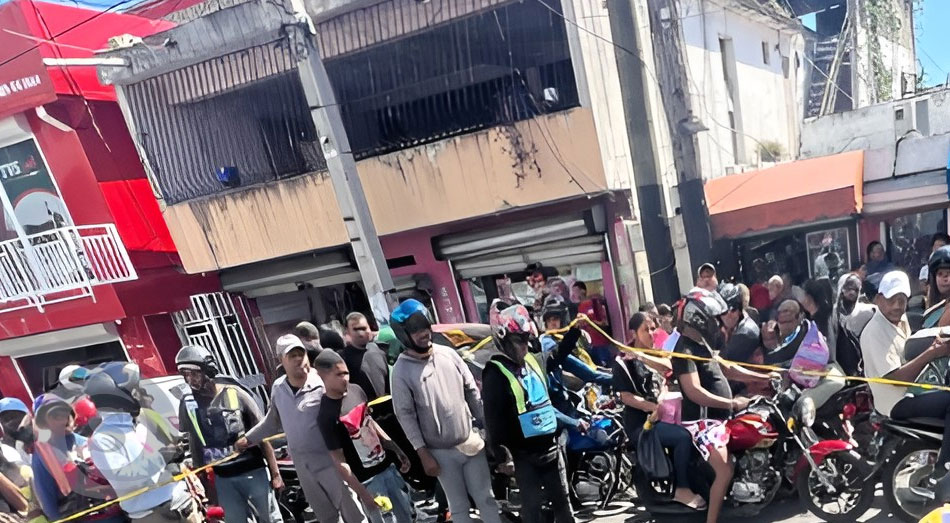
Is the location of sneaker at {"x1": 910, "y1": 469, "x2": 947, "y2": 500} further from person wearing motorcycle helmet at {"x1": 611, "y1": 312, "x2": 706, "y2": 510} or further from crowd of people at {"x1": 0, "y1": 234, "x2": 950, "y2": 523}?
person wearing motorcycle helmet at {"x1": 611, "y1": 312, "x2": 706, "y2": 510}

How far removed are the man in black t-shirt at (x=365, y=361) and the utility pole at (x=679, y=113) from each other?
4.69m

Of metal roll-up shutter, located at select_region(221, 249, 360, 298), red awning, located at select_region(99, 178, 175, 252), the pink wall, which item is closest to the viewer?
the pink wall

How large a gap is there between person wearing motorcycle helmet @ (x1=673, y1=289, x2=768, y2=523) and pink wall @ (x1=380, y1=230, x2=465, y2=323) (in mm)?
5505

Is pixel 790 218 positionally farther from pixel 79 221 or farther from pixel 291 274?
pixel 79 221

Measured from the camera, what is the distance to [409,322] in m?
3.61

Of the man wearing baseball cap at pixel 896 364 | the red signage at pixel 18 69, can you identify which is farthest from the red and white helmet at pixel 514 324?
the red signage at pixel 18 69

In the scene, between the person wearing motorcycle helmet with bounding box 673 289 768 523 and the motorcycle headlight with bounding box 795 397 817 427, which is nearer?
the person wearing motorcycle helmet with bounding box 673 289 768 523

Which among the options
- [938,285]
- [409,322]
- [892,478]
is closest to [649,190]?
[938,285]

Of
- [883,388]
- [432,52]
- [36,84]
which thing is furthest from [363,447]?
[36,84]

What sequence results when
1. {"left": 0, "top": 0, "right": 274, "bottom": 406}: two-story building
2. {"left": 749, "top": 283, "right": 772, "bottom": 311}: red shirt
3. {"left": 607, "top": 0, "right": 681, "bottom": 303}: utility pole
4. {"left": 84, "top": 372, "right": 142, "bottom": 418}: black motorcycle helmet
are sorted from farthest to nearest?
Result: {"left": 0, "top": 0, "right": 274, "bottom": 406}: two-story building, {"left": 607, "top": 0, "right": 681, "bottom": 303}: utility pole, {"left": 749, "top": 283, "right": 772, "bottom": 311}: red shirt, {"left": 84, "top": 372, "right": 142, "bottom": 418}: black motorcycle helmet

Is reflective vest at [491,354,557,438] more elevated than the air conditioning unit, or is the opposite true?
reflective vest at [491,354,557,438]

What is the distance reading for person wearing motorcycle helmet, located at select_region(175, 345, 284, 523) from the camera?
4.25 metres

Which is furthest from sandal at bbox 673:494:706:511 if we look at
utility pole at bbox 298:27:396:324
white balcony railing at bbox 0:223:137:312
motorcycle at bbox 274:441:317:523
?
white balcony railing at bbox 0:223:137:312

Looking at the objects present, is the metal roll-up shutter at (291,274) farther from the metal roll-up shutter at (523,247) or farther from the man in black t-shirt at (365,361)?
the man in black t-shirt at (365,361)
